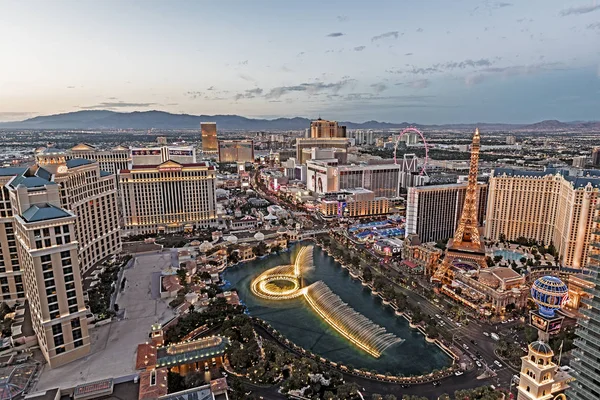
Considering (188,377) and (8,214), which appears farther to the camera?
(8,214)

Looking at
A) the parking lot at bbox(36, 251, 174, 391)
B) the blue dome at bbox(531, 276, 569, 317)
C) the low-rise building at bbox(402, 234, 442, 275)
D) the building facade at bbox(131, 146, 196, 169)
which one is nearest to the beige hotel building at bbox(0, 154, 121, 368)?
the parking lot at bbox(36, 251, 174, 391)

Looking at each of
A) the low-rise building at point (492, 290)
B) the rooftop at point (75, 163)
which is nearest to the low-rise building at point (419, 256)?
the low-rise building at point (492, 290)

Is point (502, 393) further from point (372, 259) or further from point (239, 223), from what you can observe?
point (239, 223)

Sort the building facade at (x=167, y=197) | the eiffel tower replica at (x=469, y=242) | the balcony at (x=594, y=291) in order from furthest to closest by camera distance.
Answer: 1. the building facade at (x=167, y=197)
2. the eiffel tower replica at (x=469, y=242)
3. the balcony at (x=594, y=291)

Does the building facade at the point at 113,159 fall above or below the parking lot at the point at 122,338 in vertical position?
above

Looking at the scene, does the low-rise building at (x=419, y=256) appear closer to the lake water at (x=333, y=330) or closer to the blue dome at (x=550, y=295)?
the lake water at (x=333, y=330)

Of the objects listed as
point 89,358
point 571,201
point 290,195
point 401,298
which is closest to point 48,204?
point 89,358
